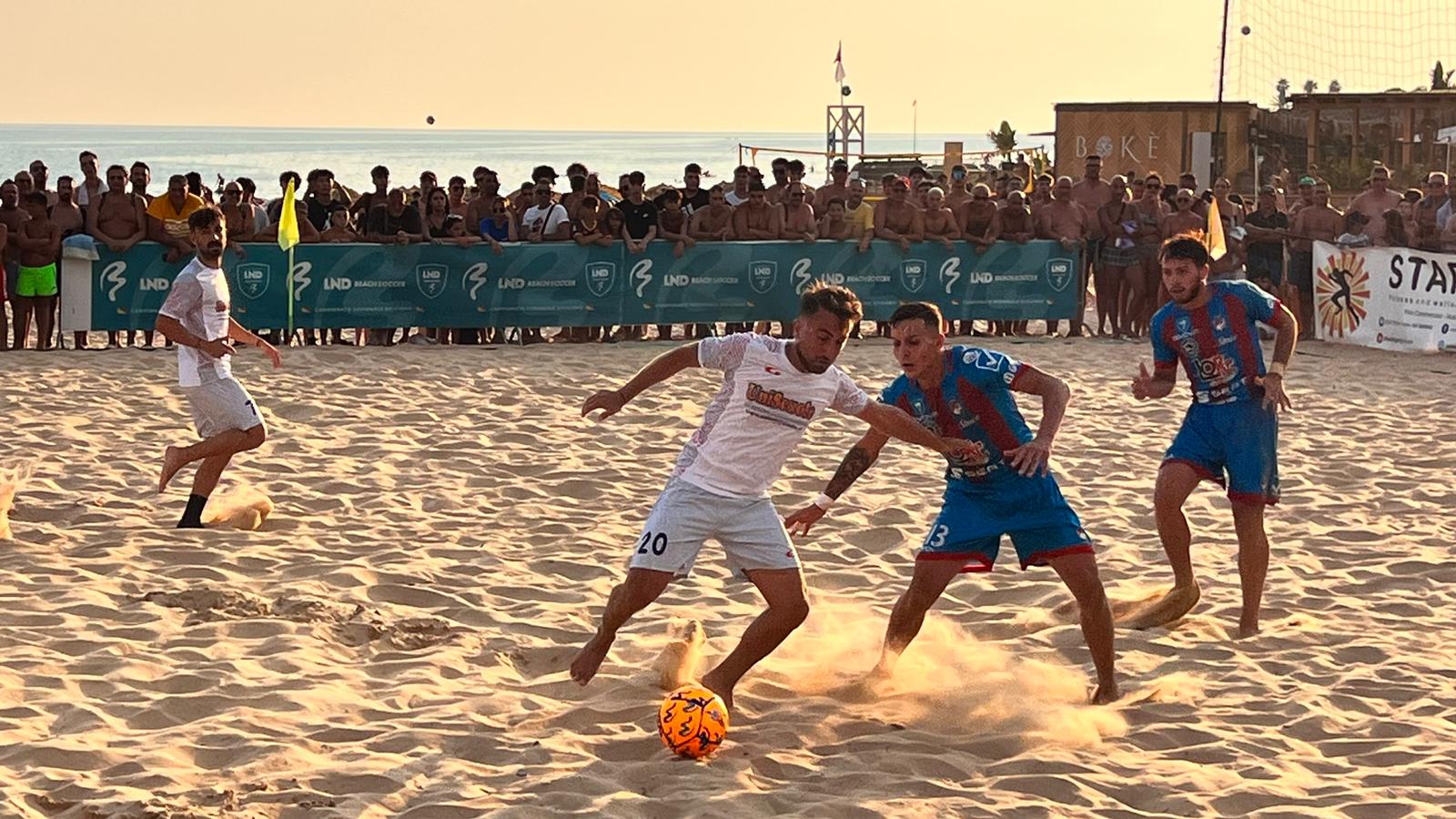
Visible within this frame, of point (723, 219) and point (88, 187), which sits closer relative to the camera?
point (88, 187)

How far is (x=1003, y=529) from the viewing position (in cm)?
612

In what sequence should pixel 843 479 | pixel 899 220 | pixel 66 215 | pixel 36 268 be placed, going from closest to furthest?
pixel 843 479 → pixel 36 268 → pixel 66 215 → pixel 899 220

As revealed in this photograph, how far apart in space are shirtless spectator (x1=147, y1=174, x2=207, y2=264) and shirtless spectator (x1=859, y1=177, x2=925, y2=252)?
620cm

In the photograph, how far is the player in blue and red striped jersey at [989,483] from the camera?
6027 mm

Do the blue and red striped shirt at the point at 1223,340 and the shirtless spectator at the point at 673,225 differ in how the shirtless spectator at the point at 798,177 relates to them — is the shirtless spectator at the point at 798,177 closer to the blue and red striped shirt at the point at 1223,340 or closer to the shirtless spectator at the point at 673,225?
the shirtless spectator at the point at 673,225

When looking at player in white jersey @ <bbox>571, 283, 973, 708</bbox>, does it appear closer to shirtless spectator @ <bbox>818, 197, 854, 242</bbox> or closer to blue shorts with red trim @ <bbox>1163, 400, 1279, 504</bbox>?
blue shorts with red trim @ <bbox>1163, 400, 1279, 504</bbox>

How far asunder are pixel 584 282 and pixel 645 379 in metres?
10.8

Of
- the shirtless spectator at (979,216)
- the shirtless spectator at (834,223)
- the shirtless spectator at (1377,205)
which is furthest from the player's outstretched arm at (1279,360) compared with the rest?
→ the shirtless spectator at (1377,205)

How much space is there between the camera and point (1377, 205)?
677 inches

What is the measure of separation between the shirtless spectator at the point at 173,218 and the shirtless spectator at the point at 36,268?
78 cm

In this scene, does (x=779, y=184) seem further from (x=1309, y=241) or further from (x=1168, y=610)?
(x=1168, y=610)

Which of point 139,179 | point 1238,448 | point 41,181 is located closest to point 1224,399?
point 1238,448

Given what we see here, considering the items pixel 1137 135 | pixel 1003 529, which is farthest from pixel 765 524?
pixel 1137 135

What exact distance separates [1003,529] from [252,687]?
8.64 feet
